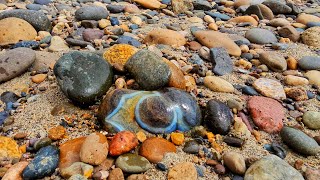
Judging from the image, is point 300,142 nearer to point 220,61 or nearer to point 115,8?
point 220,61

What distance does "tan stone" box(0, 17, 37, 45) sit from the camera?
404 centimetres

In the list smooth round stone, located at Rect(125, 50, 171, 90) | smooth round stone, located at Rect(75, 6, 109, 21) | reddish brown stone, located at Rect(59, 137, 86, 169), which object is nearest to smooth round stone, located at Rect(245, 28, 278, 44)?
smooth round stone, located at Rect(125, 50, 171, 90)

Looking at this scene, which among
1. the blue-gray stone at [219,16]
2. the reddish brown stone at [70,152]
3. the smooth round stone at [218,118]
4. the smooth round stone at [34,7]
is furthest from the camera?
the blue-gray stone at [219,16]

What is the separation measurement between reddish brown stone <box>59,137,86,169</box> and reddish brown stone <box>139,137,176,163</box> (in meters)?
0.49

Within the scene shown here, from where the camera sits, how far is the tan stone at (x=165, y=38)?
423 cm

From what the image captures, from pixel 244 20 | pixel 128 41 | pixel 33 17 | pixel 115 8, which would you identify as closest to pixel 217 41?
pixel 128 41

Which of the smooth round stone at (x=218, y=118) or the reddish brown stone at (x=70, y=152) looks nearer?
the reddish brown stone at (x=70, y=152)

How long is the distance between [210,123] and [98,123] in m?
0.98

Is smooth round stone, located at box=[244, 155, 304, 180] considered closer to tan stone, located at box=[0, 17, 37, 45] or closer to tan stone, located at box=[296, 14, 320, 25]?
tan stone, located at box=[0, 17, 37, 45]

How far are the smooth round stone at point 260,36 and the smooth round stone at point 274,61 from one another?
1.89 feet

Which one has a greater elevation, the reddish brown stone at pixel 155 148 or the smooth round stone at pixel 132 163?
the reddish brown stone at pixel 155 148

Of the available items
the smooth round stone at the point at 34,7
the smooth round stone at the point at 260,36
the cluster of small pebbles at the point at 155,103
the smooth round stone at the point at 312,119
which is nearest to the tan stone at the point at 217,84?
the cluster of small pebbles at the point at 155,103

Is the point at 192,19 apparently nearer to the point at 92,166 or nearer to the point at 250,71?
the point at 250,71

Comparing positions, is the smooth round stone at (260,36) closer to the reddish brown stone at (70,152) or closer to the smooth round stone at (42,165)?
the reddish brown stone at (70,152)
